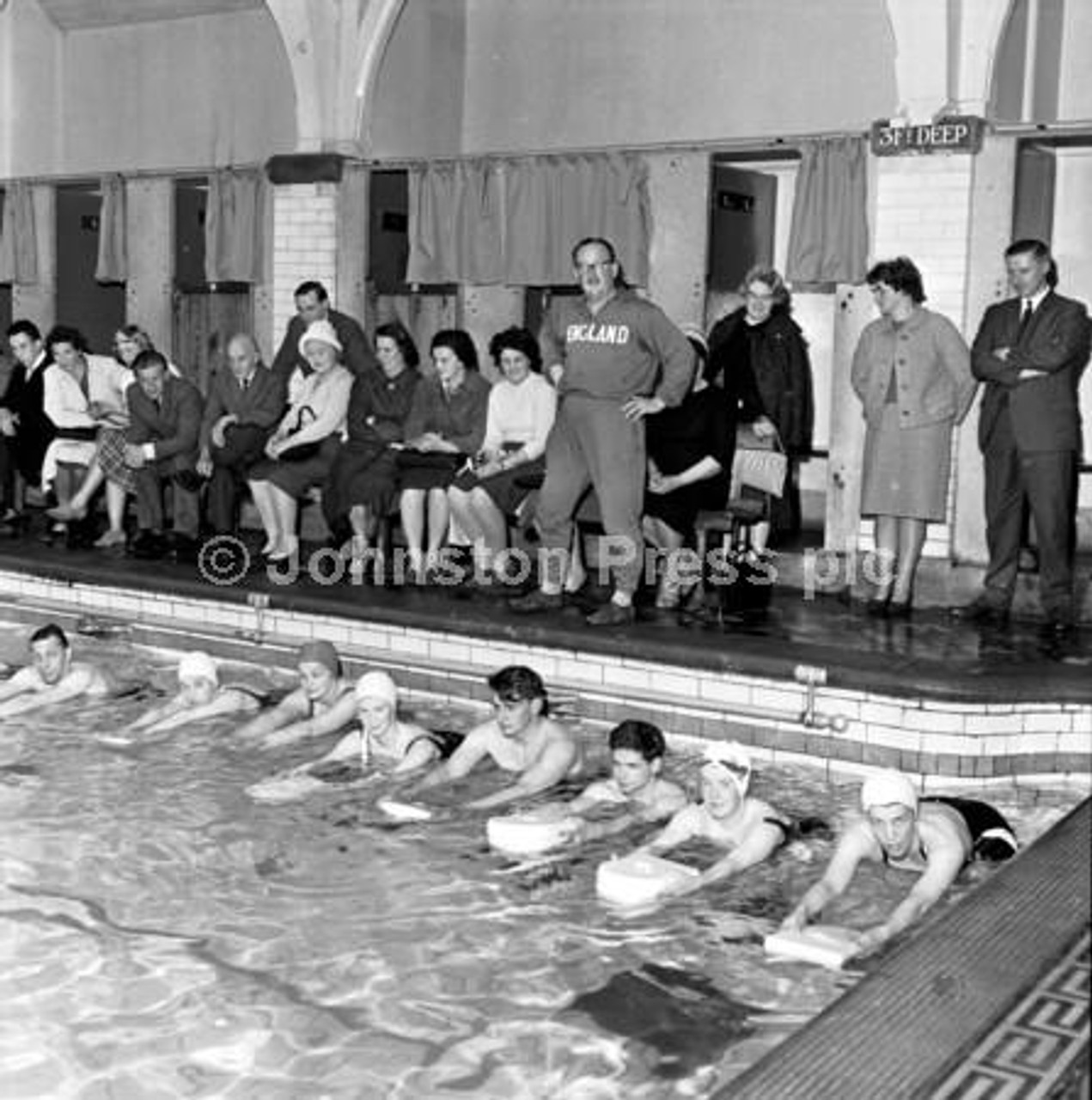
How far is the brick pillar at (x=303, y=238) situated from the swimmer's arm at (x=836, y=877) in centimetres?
699

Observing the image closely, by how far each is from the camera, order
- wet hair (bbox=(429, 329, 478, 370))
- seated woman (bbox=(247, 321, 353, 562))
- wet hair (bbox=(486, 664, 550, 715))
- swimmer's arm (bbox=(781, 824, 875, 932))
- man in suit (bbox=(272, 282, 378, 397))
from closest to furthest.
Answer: swimmer's arm (bbox=(781, 824, 875, 932)) → wet hair (bbox=(486, 664, 550, 715)) → wet hair (bbox=(429, 329, 478, 370)) → seated woman (bbox=(247, 321, 353, 562)) → man in suit (bbox=(272, 282, 378, 397))

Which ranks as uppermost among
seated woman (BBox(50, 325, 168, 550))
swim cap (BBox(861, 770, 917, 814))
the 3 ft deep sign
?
the 3 ft deep sign

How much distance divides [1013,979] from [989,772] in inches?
128

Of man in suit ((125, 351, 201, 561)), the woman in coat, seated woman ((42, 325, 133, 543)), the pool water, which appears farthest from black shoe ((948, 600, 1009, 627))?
seated woman ((42, 325, 133, 543))

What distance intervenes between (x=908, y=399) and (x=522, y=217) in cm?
324

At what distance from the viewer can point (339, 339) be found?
31.1 ft

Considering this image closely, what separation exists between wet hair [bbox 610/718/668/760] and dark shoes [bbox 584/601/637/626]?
64.2 inches

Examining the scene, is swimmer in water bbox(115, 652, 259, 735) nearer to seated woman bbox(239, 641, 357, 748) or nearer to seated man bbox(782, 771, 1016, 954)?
seated woman bbox(239, 641, 357, 748)

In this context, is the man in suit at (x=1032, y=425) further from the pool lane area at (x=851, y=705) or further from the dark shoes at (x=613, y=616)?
the dark shoes at (x=613, y=616)

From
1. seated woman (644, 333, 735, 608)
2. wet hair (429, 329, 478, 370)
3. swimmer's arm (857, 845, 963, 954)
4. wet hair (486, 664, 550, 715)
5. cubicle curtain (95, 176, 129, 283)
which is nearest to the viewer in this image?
swimmer's arm (857, 845, 963, 954)

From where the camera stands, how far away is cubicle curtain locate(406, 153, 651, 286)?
32.4 feet

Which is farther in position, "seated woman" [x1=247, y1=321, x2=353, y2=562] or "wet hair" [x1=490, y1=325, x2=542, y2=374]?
"seated woman" [x1=247, y1=321, x2=353, y2=562]

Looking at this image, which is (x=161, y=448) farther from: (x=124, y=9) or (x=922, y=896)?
(x=922, y=896)

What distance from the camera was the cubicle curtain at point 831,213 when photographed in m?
8.91
